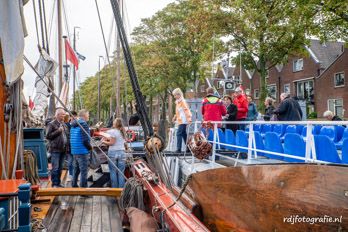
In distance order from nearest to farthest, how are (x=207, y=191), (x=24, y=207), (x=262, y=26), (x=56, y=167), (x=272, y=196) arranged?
(x=272, y=196)
(x=24, y=207)
(x=207, y=191)
(x=56, y=167)
(x=262, y=26)

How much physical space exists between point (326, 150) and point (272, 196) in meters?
2.67

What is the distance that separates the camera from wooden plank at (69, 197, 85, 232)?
4447 mm

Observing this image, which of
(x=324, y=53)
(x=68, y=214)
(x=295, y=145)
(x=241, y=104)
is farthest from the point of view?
(x=324, y=53)

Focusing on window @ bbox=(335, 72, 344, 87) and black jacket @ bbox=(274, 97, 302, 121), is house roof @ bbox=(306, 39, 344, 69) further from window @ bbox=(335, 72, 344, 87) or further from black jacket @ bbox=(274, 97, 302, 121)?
black jacket @ bbox=(274, 97, 302, 121)

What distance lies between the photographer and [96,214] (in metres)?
5.06

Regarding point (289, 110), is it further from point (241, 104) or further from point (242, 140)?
point (241, 104)

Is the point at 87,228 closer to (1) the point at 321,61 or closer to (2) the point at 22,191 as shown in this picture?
(2) the point at 22,191

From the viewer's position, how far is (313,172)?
7.73 ft

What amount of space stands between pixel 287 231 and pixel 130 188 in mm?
2576

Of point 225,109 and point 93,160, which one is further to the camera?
point 225,109

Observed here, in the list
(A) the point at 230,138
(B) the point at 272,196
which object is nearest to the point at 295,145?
(A) the point at 230,138

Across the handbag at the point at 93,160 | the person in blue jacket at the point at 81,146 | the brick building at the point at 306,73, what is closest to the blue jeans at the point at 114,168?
the person in blue jacket at the point at 81,146

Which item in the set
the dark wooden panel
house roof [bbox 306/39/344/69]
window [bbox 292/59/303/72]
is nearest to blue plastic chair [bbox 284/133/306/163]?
the dark wooden panel

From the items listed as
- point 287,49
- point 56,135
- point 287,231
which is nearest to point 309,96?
point 287,49
